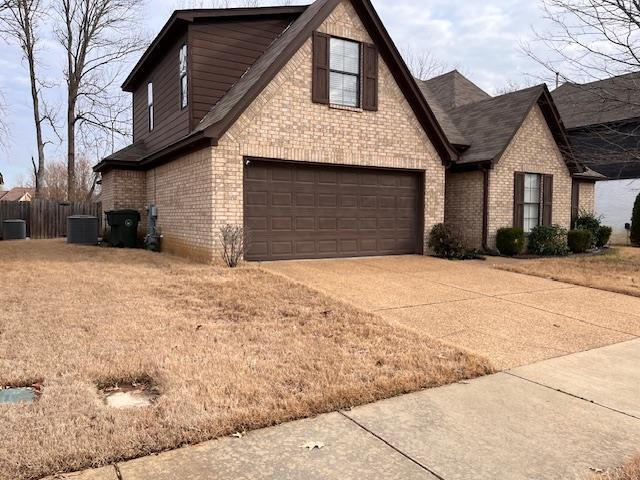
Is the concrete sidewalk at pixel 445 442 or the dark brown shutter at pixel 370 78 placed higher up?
the dark brown shutter at pixel 370 78

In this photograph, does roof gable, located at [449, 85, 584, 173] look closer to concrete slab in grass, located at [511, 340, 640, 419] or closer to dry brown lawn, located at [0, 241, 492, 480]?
dry brown lawn, located at [0, 241, 492, 480]

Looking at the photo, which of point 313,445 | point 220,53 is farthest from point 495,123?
point 313,445

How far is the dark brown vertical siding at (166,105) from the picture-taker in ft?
44.5

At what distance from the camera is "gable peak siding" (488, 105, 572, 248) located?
15.6m

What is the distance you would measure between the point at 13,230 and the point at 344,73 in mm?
16354

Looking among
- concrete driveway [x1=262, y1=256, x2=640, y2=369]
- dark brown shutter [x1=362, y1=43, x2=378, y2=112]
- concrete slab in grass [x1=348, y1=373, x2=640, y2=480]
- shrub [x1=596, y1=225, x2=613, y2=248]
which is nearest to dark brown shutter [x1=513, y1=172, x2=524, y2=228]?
concrete driveway [x1=262, y1=256, x2=640, y2=369]

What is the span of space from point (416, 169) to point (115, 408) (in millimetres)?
11582

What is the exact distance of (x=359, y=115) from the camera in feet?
42.0

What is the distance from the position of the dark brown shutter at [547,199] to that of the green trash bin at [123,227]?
13.5 metres

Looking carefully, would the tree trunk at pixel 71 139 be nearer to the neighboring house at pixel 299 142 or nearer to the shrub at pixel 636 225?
the neighboring house at pixel 299 142

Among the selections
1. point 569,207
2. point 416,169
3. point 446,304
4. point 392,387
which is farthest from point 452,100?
point 392,387

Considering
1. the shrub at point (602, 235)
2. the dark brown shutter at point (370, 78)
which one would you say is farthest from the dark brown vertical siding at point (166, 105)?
the shrub at point (602, 235)

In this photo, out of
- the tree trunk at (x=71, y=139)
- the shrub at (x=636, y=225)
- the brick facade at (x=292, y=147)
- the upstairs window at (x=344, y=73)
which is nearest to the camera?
the brick facade at (x=292, y=147)

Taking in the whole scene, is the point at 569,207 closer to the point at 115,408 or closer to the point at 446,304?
the point at 446,304
